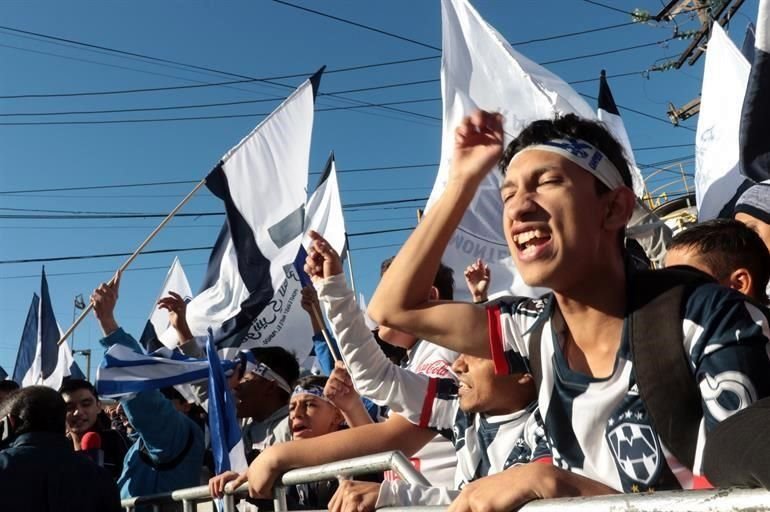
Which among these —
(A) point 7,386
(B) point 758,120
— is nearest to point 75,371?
(A) point 7,386

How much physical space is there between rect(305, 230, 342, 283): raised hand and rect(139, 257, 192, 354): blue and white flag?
5.08m

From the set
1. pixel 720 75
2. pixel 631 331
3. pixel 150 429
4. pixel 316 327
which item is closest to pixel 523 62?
pixel 720 75

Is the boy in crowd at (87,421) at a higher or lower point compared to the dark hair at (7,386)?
lower

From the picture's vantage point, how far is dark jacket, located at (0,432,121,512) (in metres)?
4.12

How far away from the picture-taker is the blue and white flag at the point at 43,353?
1012 centimetres

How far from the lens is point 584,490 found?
149cm

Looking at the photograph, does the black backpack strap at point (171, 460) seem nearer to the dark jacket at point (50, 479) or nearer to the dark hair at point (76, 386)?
the dark jacket at point (50, 479)

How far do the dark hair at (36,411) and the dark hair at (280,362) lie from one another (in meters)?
1.35

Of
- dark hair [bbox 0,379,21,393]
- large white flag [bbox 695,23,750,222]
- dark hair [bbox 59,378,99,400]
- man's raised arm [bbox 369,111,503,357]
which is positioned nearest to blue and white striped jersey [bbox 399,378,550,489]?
man's raised arm [bbox 369,111,503,357]

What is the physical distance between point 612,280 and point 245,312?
15.9ft

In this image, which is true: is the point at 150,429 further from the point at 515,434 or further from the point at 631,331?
the point at 631,331

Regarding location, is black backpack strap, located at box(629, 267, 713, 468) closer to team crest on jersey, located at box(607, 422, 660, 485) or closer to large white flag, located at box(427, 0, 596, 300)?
team crest on jersey, located at box(607, 422, 660, 485)

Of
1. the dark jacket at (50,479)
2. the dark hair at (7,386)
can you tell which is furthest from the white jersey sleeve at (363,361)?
the dark hair at (7,386)

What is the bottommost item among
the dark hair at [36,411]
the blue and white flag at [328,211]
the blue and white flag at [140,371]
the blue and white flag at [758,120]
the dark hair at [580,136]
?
the dark hair at [36,411]
